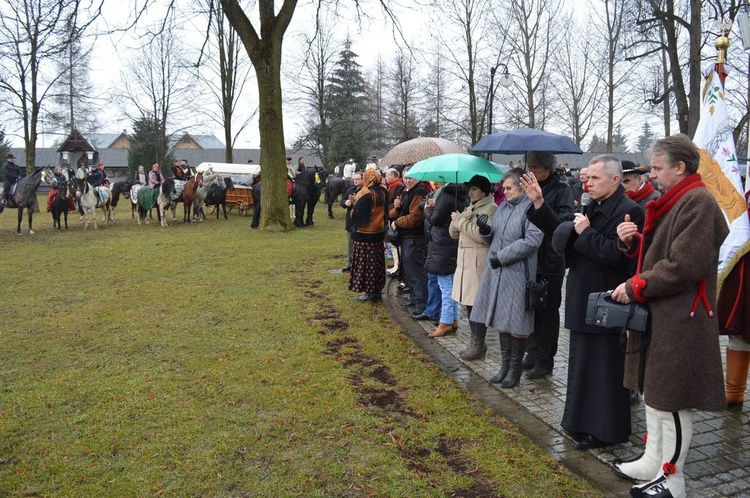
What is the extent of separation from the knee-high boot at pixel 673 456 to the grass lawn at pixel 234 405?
14.9 inches

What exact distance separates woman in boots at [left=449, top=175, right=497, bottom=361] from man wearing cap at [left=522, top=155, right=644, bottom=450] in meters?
1.77

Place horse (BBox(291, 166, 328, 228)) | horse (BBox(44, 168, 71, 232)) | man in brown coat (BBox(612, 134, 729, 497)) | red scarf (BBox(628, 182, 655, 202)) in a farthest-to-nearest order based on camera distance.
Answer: horse (BBox(291, 166, 328, 228)), horse (BBox(44, 168, 71, 232)), red scarf (BBox(628, 182, 655, 202)), man in brown coat (BBox(612, 134, 729, 497))

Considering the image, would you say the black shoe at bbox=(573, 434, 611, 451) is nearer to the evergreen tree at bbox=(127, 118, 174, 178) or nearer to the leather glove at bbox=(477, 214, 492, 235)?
the leather glove at bbox=(477, 214, 492, 235)

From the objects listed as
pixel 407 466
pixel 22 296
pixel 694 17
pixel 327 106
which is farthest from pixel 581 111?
pixel 407 466

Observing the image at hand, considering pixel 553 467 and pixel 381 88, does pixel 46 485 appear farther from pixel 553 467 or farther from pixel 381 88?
pixel 381 88

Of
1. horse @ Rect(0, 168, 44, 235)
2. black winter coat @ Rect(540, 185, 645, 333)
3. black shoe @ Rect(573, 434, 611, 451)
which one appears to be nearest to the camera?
black winter coat @ Rect(540, 185, 645, 333)

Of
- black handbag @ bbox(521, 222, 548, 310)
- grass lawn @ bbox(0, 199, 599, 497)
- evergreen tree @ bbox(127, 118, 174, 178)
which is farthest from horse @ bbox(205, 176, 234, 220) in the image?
evergreen tree @ bbox(127, 118, 174, 178)

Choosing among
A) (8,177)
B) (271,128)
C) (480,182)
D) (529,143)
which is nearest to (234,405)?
(480,182)

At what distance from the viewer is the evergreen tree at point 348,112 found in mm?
36125

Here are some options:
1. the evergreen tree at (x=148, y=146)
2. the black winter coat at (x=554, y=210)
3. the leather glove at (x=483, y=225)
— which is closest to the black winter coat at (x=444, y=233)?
the leather glove at (x=483, y=225)

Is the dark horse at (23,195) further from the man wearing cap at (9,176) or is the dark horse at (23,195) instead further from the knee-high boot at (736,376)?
the knee-high boot at (736,376)

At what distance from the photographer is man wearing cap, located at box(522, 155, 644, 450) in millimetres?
3883

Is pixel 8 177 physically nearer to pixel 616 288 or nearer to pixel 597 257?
pixel 597 257

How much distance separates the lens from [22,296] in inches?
357
